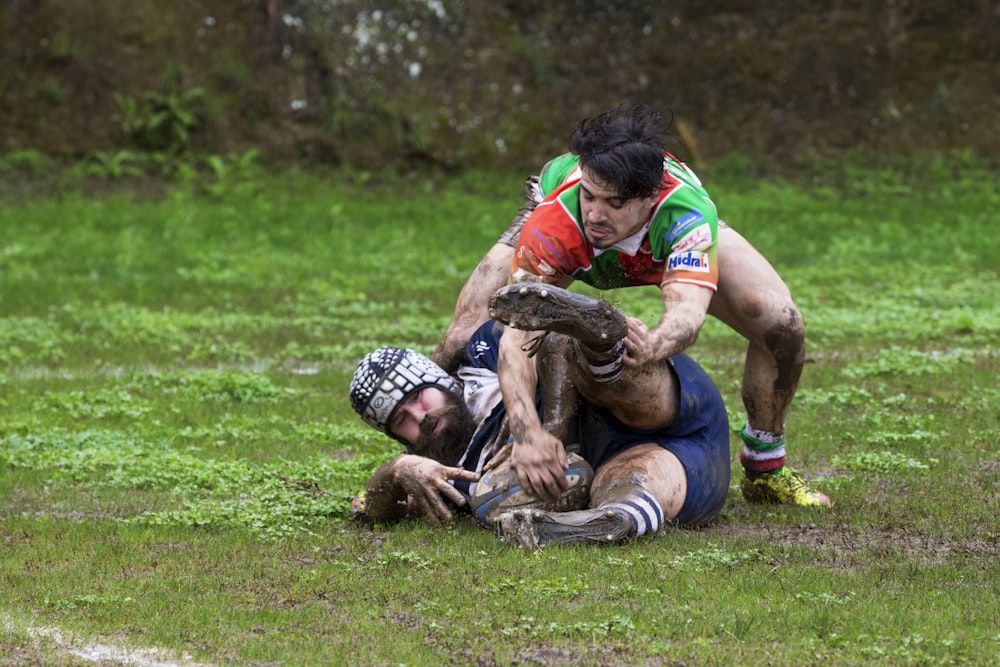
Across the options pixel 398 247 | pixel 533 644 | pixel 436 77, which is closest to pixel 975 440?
pixel 533 644

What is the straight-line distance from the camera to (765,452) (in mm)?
6715

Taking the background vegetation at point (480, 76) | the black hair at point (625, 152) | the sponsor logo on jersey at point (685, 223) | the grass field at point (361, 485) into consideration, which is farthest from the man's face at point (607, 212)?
the background vegetation at point (480, 76)

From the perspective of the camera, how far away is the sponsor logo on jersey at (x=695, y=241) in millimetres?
5801

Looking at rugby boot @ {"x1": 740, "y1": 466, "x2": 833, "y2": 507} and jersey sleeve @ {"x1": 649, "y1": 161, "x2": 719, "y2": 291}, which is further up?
jersey sleeve @ {"x1": 649, "y1": 161, "x2": 719, "y2": 291}

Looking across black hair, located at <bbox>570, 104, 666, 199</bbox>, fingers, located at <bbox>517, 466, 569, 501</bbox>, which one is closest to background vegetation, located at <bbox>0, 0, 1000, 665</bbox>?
fingers, located at <bbox>517, 466, 569, 501</bbox>

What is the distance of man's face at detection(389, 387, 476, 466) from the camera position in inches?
253

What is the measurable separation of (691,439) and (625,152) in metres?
1.32

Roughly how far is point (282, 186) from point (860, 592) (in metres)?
16.9

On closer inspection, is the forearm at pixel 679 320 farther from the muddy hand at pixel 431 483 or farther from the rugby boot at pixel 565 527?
the muddy hand at pixel 431 483

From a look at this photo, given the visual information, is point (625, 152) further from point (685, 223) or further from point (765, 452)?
point (765, 452)

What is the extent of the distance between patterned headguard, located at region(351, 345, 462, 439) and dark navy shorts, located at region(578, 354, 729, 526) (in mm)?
717

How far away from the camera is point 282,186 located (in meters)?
20.8

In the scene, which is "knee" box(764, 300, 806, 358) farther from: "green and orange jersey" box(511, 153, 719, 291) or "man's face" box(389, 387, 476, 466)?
"man's face" box(389, 387, 476, 466)

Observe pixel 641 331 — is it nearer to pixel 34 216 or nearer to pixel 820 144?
pixel 34 216
